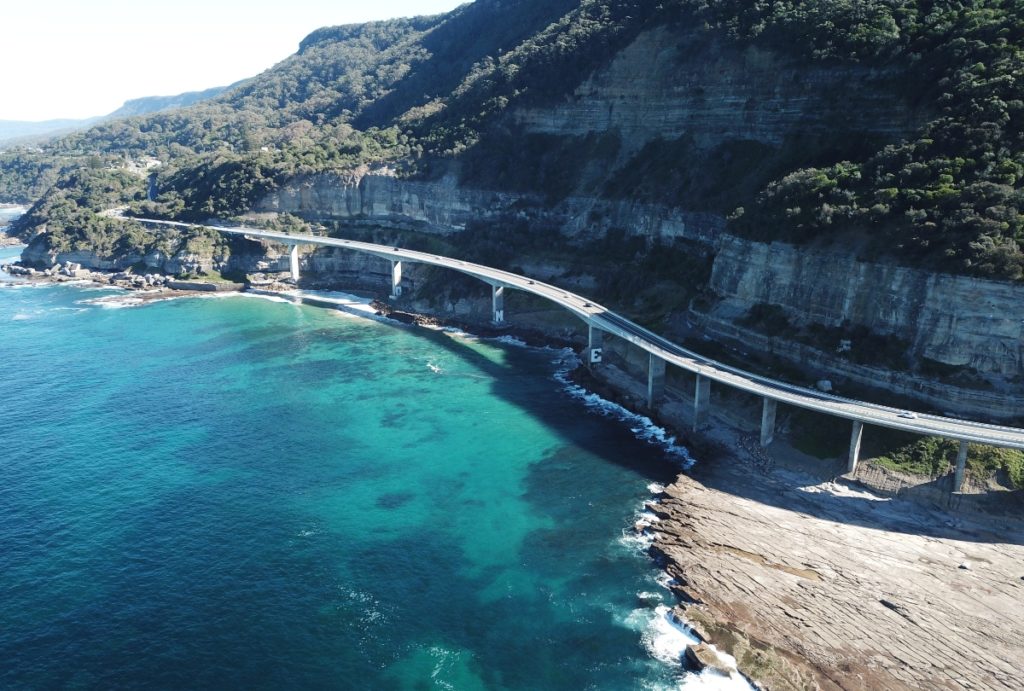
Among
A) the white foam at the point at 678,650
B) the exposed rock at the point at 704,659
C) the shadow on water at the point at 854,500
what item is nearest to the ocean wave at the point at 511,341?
the shadow on water at the point at 854,500

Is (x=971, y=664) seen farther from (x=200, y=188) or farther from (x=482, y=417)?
(x=200, y=188)

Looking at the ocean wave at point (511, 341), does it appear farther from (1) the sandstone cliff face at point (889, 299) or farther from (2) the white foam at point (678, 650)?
(2) the white foam at point (678, 650)

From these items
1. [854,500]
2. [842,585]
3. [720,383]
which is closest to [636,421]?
[720,383]

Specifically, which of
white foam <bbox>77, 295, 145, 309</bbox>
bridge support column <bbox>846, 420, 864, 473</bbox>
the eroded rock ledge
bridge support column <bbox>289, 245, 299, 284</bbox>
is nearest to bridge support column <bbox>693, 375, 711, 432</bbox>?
the eroded rock ledge

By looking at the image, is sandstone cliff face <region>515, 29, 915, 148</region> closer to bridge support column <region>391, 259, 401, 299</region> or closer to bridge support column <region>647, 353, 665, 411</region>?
bridge support column <region>391, 259, 401, 299</region>

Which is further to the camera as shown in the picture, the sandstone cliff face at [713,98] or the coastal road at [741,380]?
the sandstone cliff face at [713,98]

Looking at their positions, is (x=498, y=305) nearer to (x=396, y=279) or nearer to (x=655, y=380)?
(x=396, y=279)

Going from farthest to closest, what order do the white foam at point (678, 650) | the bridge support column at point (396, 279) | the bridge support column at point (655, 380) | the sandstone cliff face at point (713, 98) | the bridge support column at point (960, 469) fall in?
the bridge support column at point (396, 279) → the sandstone cliff face at point (713, 98) → the bridge support column at point (655, 380) → the bridge support column at point (960, 469) → the white foam at point (678, 650)
